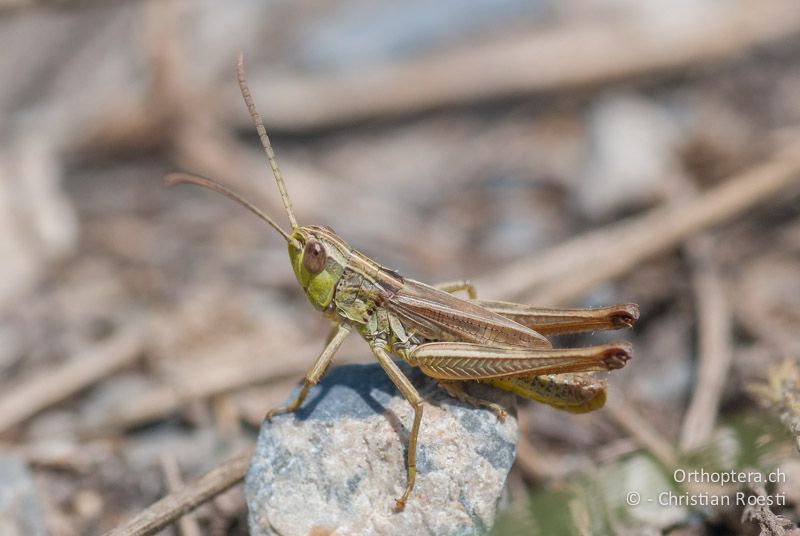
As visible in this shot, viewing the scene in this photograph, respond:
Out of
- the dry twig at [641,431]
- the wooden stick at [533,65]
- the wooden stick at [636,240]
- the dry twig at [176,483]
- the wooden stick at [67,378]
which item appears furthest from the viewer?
the wooden stick at [533,65]

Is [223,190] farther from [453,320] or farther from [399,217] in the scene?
[399,217]

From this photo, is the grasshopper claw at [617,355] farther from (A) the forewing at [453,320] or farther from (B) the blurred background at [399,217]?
(B) the blurred background at [399,217]

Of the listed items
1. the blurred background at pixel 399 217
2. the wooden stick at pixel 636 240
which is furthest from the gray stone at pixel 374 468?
the wooden stick at pixel 636 240

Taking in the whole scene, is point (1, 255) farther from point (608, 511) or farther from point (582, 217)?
point (608, 511)

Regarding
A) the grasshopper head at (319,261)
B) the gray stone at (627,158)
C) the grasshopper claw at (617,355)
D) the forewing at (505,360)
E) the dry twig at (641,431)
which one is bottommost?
the dry twig at (641,431)

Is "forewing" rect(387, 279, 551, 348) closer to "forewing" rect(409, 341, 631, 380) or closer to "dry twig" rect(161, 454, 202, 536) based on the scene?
"forewing" rect(409, 341, 631, 380)

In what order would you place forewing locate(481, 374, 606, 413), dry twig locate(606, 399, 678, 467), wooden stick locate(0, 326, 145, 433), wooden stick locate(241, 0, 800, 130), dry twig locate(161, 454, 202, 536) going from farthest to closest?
wooden stick locate(241, 0, 800, 130) < wooden stick locate(0, 326, 145, 433) < dry twig locate(606, 399, 678, 467) < dry twig locate(161, 454, 202, 536) < forewing locate(481, 374, 606, 413)

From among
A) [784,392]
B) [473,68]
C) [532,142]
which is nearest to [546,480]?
[784,392]

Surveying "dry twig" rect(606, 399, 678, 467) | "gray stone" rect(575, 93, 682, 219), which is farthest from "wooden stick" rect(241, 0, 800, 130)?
"dry twig" rect(606, 399, 678, 467)
